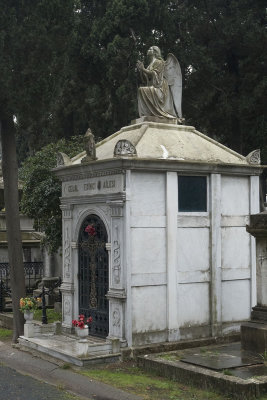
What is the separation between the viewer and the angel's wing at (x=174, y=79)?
12820 mm

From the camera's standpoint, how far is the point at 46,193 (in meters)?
16.0

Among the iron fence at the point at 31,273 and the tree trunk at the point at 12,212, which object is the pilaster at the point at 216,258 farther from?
the iron fence at the point at 31,273

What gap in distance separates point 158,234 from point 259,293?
6.96 ft

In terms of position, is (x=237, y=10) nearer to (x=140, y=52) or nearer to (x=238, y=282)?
(x=140, y=52)

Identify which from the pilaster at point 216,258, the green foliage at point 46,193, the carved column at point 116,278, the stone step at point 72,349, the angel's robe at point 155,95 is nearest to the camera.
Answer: the stone step at point 72,349

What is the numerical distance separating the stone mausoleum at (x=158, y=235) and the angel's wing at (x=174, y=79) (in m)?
0.64

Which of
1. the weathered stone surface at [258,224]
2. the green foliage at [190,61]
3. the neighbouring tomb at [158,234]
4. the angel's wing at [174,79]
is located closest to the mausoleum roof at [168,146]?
the neighbouring tomb at [158,234]

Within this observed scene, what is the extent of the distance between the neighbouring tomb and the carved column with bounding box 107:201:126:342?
2cm

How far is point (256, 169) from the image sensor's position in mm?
12359

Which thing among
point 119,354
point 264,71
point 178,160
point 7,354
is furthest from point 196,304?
point 264,71

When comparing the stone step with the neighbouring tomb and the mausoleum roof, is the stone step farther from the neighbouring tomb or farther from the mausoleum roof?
the mausoleum roof

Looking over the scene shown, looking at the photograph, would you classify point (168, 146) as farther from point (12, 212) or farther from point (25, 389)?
point (25, 389)

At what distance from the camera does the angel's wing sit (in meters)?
12.8

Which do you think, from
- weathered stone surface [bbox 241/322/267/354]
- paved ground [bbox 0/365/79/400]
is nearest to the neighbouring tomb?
weathered stone surface [bbox 241/322/267/354]
